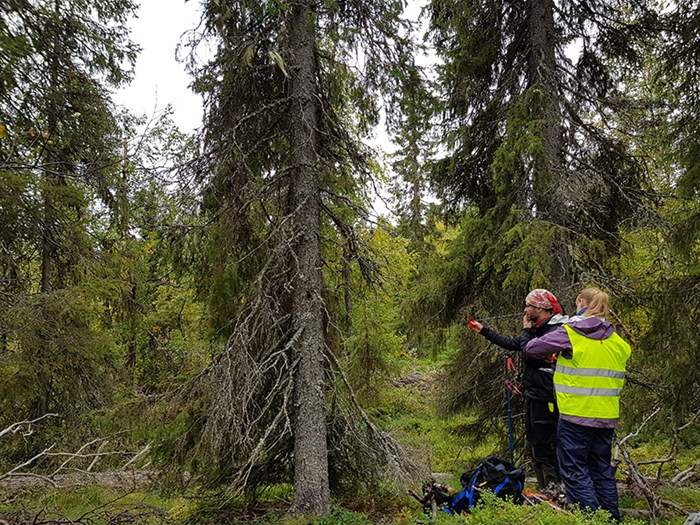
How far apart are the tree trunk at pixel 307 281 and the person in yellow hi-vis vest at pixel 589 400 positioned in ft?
9.76

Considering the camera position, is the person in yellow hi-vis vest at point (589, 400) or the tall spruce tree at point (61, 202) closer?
the person in yellow hi-vis vest at point (589, 400)

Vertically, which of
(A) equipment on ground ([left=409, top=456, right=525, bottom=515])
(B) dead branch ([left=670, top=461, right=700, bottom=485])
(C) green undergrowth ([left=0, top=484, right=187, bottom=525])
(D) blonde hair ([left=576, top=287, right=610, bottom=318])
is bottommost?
(C) green undergrowth ([left=0, top=484, right=187, bottom=525])

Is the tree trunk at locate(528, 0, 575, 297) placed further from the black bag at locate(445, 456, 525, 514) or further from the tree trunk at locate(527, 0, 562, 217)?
the black bag at locate(445, 456, 525, 514)

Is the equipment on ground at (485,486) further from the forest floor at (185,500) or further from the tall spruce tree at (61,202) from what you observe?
the tall spruce tree at (61,202)

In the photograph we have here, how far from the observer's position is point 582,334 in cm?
418

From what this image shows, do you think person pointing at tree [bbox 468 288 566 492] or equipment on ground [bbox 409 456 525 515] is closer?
equipment on ground [bbox 409 456 525 515]

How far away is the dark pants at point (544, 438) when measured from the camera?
4902mm

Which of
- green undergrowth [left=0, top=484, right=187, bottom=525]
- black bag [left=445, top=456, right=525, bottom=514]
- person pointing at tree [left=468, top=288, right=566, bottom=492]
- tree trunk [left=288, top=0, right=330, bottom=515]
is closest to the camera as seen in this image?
black bag [left=445, top=456, right=525, bottom=514]

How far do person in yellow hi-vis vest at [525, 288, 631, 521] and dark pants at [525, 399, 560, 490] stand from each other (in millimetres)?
614

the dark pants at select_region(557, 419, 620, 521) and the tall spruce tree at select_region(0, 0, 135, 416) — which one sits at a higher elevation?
the tall spruce tree at select_region(0, 0, 135, 416)

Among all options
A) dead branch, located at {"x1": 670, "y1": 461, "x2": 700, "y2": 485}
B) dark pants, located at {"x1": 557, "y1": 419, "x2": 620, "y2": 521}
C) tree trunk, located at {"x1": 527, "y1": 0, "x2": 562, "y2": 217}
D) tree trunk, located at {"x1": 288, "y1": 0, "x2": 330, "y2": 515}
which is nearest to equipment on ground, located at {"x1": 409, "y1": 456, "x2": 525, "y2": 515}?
dark pants, located at {"x1": 557, "y1": 419, "x2": 620, "y2": 521}

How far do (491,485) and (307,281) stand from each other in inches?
130

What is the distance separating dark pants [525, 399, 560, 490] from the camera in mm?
4902

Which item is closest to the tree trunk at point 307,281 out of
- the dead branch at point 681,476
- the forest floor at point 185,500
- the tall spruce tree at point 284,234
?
the tall spruce tree at point 284,234
